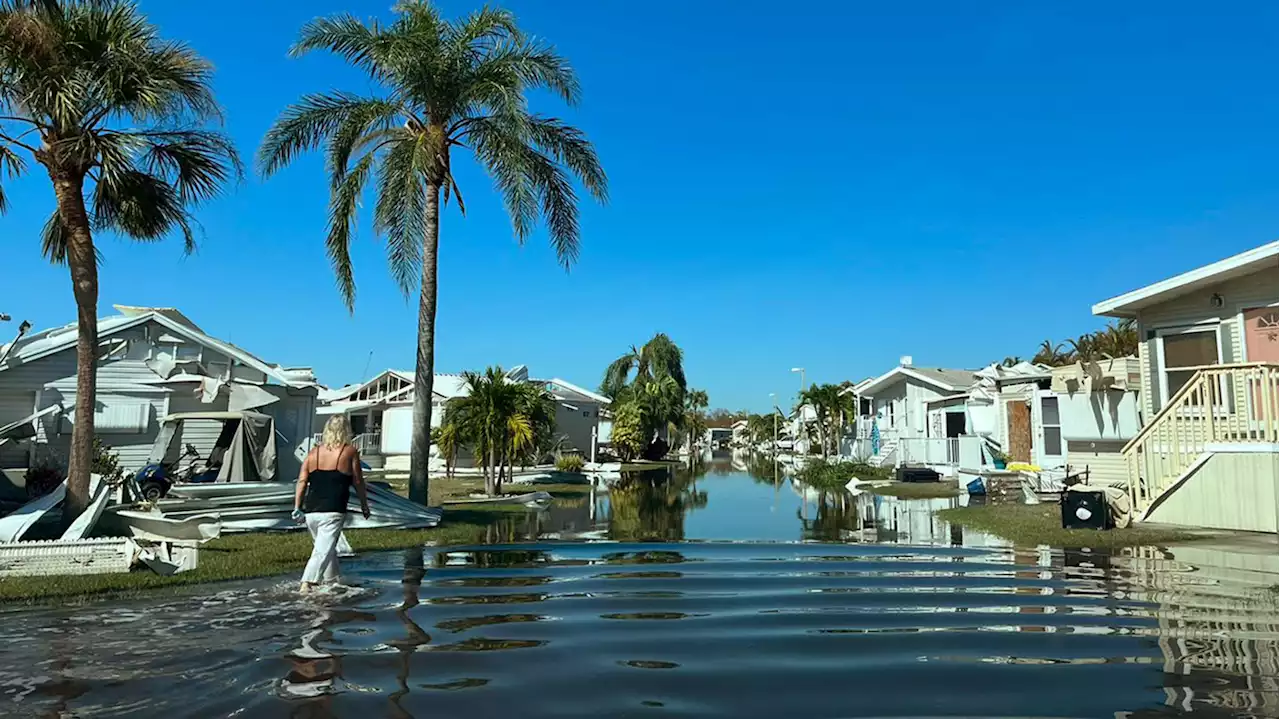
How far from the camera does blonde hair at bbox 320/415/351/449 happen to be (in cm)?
863

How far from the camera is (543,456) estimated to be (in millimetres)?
40438

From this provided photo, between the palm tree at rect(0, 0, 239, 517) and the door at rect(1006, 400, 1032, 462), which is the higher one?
the palm tree at rect(0, 0, 239, 517)

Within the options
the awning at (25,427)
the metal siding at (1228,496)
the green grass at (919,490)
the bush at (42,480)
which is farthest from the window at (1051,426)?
the awning at (25,427)

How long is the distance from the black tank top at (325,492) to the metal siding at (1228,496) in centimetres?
1305

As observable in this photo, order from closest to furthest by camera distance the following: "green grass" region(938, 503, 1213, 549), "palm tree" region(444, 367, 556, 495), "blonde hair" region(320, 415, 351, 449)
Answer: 1. "blonde hair" region(320, 415, 351, 449)
2. "green grass" region(938, 503, 1213, 549)
3. "palm tree" region(444, 367, 556, 495)

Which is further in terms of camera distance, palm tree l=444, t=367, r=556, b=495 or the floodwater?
palm tree l=444, t=367, r=556, b=495

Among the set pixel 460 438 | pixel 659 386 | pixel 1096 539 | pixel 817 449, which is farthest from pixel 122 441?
pixel 817 449

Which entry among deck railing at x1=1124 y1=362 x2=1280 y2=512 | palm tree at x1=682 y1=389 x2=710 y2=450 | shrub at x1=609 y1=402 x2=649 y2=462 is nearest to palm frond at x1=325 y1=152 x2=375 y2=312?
deck railing at x1=1124 y1=362 x2=1280 y2=512

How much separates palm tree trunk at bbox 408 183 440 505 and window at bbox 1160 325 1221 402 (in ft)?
49.6

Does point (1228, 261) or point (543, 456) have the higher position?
point (1228, 261)

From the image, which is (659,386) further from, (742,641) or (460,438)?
(742,641)

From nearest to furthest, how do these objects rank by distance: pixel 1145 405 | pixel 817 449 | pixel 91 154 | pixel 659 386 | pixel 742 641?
1. pixel 742 641
2. pixel 91 154
3. pixel 1145 405
4. pixel 659 386
5. pixel 817 449

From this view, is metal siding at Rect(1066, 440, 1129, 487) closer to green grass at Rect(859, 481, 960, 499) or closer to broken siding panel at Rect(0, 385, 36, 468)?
green grass at Rect(859, 481, 960, 499)

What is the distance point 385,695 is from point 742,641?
2.93 m
